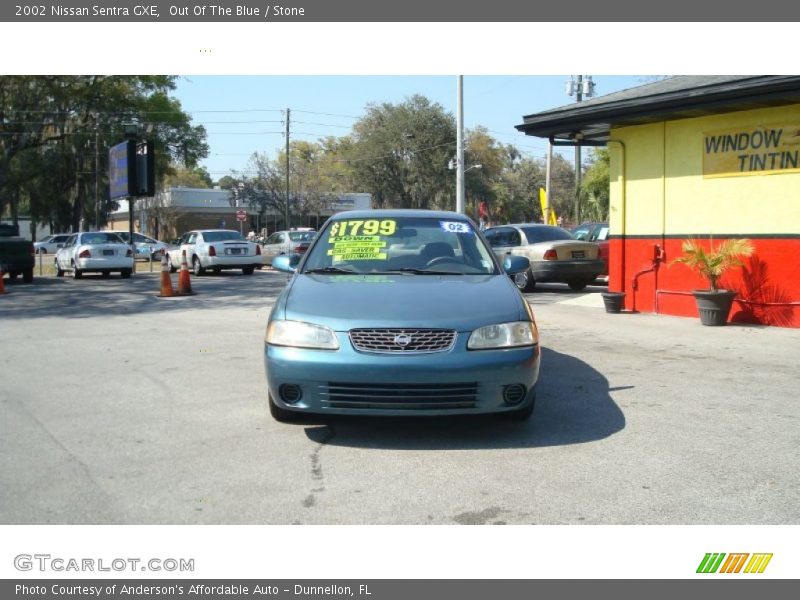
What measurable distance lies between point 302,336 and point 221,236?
21.4 m

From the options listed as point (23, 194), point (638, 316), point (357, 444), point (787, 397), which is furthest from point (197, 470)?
point (23, 194)

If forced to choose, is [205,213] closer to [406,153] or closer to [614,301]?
[406,153]

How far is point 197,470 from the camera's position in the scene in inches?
191

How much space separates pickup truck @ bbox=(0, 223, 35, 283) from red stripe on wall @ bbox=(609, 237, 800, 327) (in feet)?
52.1

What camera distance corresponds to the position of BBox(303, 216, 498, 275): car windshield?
256 inches

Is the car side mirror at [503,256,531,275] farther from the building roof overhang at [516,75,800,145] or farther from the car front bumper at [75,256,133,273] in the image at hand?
the car front bumper at [75,256,133,273]

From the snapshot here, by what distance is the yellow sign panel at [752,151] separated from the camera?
35.6 ft

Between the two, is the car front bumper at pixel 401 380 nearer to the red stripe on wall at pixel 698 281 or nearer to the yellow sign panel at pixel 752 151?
the red stripe on wall at pixel 698 281

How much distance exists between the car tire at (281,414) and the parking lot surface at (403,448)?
0.37 ft

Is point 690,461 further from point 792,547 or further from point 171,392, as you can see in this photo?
point 171,392

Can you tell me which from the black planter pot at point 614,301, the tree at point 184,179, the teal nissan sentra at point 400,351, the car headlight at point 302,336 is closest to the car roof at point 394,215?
the teal nissan sentra at point 400,351

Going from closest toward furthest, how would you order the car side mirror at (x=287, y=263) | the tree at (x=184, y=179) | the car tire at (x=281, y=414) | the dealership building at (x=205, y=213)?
the car tire at (x=281, y=414)
the car side mirror at (x=287, y=263)
the dealership building at (x=205, y=213)
the tree at (x=184, y=179)

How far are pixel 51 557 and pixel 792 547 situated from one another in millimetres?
3515

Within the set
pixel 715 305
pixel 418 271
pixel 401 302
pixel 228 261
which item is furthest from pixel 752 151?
pixel 228 261
